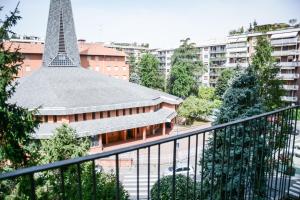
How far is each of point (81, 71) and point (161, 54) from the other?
1654 inches

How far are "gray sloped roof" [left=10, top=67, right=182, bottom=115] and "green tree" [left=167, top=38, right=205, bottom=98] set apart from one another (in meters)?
12.0

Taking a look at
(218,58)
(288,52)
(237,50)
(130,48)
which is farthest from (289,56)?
(130,48)

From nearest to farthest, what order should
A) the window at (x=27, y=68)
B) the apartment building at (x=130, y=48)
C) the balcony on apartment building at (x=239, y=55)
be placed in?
the window at (x=27, y=68) → the balcony on apartment building at (x=239, y=55) → the apartment building at (x=130, y=48)

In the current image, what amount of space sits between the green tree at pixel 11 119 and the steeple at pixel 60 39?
2322 cm

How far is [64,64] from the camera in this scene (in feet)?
112

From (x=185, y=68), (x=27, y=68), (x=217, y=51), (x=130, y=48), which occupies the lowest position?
(x=27, y=68)

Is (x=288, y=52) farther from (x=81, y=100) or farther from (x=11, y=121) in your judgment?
(x=11, y=121)

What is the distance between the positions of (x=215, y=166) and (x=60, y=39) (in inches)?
1140

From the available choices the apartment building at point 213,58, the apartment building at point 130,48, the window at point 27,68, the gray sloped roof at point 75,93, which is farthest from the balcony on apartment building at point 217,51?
the window at point 27,68

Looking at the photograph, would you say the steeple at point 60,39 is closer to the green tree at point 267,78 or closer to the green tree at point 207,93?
the green tree at point 267,78

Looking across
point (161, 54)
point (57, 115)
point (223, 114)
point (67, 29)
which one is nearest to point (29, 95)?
point (57, 115)

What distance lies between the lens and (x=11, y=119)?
10750mm

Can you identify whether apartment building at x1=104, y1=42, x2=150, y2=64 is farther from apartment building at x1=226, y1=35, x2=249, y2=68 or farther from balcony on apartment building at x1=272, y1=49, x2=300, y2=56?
balcony on apartment building at x1=272, y1=49, x2=300, y2=56

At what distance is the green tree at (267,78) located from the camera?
1908cm
